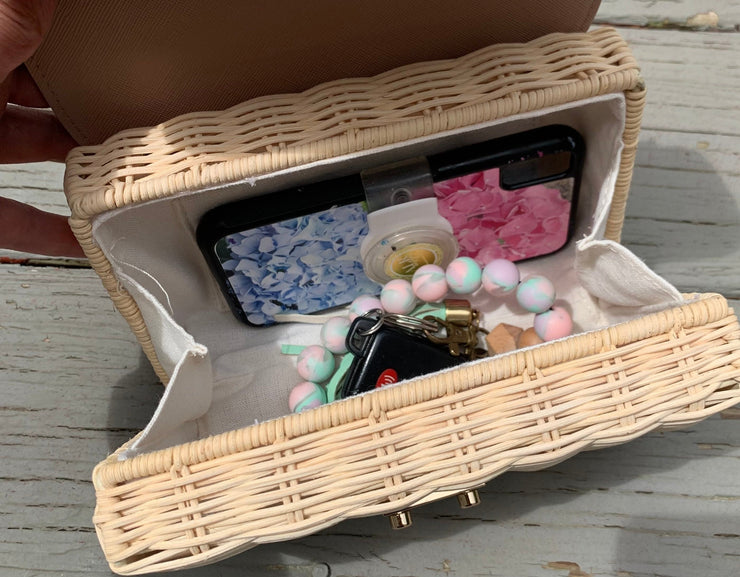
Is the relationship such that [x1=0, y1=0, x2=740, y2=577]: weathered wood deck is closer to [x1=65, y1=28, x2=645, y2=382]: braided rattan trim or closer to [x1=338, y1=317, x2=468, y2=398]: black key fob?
[x1=338, y1=317, x2=468, y2=398]: black key fob

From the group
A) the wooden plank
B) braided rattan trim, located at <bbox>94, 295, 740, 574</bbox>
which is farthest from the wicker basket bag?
the wooden plank

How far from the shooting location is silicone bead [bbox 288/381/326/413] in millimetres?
620

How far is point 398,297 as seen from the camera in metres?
0.63

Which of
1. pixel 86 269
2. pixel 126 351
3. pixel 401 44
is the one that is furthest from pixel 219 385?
pixel 401 44

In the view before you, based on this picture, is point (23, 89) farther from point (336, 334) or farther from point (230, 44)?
point (336, 334)

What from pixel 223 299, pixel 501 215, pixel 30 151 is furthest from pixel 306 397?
pixel 30 151

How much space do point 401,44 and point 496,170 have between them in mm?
143

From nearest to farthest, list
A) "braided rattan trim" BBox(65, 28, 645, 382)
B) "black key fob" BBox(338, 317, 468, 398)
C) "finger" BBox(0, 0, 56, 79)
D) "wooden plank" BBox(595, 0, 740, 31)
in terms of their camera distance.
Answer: "finger" BBox(0, 0, 56, 79) < "braided rattan trim" BBox(65, 28, 645, 382) < "black key fob" BBox(338, 317, 468, 398) < "wooden plank" BBox(595, 0, 740, 31)

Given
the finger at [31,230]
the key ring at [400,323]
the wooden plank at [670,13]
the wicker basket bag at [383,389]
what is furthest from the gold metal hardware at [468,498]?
the wooden plank at [670,13]

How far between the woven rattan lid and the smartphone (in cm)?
9

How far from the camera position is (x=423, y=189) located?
58cm

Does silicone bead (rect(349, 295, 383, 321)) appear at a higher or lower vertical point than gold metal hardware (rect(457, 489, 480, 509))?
higher

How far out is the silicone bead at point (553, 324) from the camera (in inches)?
24.7

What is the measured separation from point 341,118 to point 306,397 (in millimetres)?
272
